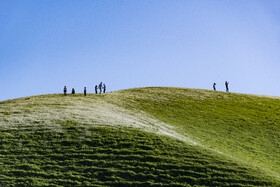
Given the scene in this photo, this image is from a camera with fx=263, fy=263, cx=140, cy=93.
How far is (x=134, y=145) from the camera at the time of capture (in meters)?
30.1

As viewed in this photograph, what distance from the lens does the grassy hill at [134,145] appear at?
23672mm

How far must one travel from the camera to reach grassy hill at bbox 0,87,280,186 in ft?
77.7

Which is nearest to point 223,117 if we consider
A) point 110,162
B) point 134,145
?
point 134,145

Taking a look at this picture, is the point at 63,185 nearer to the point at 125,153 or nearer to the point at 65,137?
the point at 125,153

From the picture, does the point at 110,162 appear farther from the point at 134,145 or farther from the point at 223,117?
the point at 223,117

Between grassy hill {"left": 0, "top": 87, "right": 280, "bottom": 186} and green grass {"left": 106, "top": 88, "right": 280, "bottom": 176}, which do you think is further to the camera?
green grass {"left": 106, "top": 88, "right": 280, "bottom": 176}

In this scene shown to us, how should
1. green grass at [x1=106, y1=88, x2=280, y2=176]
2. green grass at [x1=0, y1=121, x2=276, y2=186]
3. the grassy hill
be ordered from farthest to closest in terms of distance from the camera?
green grass at [x1=106, y1=88, x2=280, y2=176]
the grassy hill
green grass at [x1=0, y1=121, x2=276, y2=186]

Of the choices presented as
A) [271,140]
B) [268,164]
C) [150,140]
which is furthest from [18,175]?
[271,140]

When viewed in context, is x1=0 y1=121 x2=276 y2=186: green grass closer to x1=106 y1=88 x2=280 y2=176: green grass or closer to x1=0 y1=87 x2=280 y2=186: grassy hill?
x1=0 y1=87 x2=280 y2=186: grassy hill

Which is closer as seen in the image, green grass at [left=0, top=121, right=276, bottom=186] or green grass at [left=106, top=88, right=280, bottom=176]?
green grass at [left=0, top=121, right=276, bottom=186]

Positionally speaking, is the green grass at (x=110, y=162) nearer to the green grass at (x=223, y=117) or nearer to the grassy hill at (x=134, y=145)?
the grassy hill at (x=134, y=145)

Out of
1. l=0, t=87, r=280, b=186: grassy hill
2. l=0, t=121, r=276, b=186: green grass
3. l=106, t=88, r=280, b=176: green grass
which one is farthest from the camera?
l=106, t=88, r=280, b=176: green grass

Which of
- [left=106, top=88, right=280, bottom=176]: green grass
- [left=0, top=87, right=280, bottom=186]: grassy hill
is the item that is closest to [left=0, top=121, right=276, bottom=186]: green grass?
[left=0, top=87, right=280, bottom=186]: grassy hill

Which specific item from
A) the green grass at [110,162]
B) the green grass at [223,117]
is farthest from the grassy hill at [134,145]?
the green grass at [223,117]
